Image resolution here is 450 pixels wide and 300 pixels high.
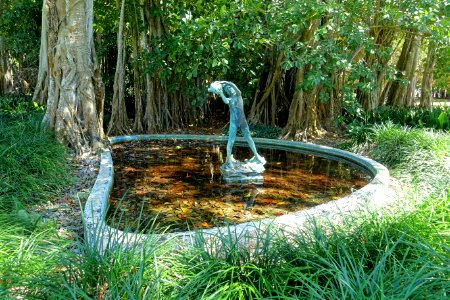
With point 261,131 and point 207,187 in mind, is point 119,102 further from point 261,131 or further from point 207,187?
point 207,187

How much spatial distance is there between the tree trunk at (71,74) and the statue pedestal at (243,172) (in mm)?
2321

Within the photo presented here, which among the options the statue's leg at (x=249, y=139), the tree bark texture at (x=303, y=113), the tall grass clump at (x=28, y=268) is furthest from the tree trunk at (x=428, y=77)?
the tall grass clump at (x=28, y=268)

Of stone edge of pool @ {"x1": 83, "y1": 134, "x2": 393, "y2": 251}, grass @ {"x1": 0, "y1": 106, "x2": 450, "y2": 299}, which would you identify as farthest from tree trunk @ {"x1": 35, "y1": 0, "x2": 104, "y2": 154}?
grass @ {"x1": 0, "y1": 106, "x2": 450, "y2": 299}

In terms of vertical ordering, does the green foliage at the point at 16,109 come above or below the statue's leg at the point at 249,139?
above

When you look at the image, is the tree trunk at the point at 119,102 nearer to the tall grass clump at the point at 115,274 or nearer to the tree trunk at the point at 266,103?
the tree trunk at the point at 266,103

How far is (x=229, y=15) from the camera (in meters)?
7.51

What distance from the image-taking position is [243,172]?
5.58m

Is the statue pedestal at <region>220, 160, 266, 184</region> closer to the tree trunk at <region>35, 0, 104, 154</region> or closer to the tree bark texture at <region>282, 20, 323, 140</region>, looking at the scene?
the tree trunk at <region>35, 0, 104, 154</region>

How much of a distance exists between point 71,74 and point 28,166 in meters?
2.17

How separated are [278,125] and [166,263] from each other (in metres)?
9.07

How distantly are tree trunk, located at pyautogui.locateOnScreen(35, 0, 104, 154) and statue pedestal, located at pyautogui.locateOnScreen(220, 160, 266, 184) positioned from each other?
2.32 m

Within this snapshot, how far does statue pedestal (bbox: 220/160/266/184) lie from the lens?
5.45 metres

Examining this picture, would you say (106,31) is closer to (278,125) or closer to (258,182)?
(278,125)

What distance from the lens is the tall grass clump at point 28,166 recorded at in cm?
401
